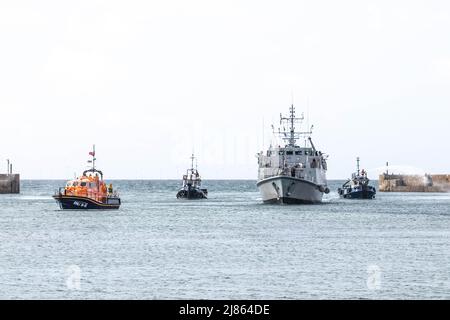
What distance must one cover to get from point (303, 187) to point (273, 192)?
4.25 m

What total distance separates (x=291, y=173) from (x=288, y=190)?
219 centimetres

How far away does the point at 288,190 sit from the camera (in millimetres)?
119125

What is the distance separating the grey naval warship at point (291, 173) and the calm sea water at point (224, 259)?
31.6m

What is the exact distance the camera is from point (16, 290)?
36531 millimetres

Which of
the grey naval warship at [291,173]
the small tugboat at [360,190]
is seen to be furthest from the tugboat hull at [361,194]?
the grey naval warship at [291,173]

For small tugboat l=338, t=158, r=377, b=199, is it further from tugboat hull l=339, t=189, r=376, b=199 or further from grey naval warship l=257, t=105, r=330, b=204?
grey naval warship l=257, t=105, r=330, b=204

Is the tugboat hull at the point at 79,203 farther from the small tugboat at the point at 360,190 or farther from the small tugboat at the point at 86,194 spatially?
the small tugboat at the point at 360,190

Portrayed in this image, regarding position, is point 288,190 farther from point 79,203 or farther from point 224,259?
point 224,259

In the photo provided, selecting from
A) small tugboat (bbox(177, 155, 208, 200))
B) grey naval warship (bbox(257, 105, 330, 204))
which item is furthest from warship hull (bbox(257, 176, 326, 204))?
small tugboat (bbox(177, 155, 208, 200))

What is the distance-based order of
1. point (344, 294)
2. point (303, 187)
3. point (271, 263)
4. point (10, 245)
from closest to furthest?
point (344, 294)
point (271, 263)
point (10, 245)
point (303, 187)

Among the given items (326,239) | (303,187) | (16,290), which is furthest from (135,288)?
(303,187)

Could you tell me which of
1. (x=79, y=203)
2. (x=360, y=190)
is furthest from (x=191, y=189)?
(x=79, y=203)
